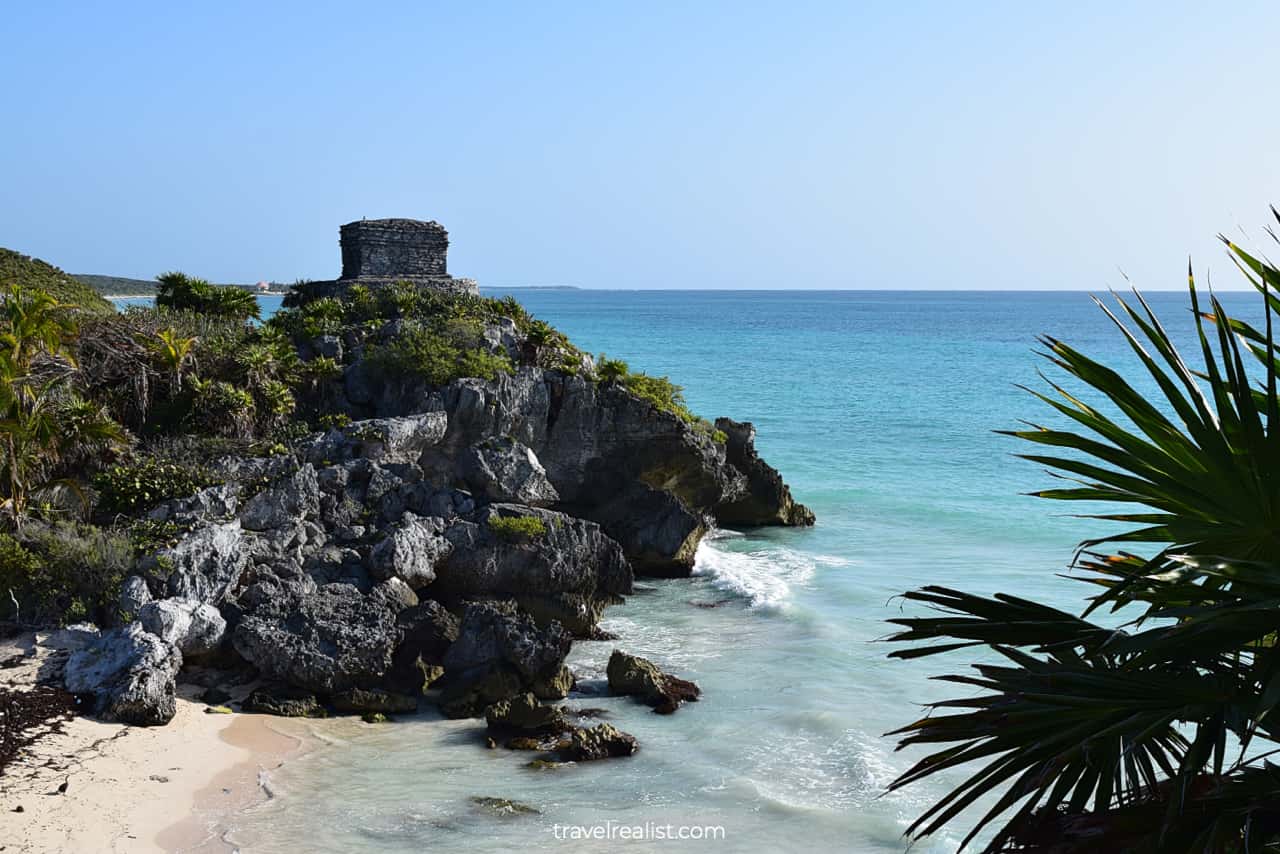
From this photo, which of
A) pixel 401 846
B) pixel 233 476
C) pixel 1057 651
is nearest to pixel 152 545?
pixel 233 476

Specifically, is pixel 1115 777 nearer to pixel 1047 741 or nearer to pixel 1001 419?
pixel 1047 741

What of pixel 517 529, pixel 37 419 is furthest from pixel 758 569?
pixel 37 419

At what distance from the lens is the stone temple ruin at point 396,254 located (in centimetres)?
2966

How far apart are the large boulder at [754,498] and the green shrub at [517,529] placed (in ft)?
30.9

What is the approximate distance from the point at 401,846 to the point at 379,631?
180 inches

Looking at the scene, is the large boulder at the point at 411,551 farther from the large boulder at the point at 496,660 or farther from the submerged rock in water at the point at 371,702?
the submerged rock in water at the point at 371,702

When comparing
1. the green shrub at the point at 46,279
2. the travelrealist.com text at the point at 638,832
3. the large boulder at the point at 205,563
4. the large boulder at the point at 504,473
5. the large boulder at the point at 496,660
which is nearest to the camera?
the travelrealist.com text at the point at 638,832

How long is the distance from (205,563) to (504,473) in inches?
255

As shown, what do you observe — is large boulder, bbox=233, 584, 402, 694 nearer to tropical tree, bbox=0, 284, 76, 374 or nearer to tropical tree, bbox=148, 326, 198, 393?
tropical tree, bbox=0, 284, 76, 374

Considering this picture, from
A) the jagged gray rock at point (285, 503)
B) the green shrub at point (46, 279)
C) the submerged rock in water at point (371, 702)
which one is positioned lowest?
the submerged rock in water at point (371, 702)

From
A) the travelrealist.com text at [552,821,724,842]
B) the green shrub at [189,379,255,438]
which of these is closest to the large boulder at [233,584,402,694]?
the travelrealist.com text at [552,821,724,842]

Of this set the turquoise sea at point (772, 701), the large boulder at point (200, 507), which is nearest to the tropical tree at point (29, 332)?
the large boulder at point (200, 507)

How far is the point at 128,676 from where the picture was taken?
43.4 feet

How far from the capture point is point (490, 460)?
21.2m
